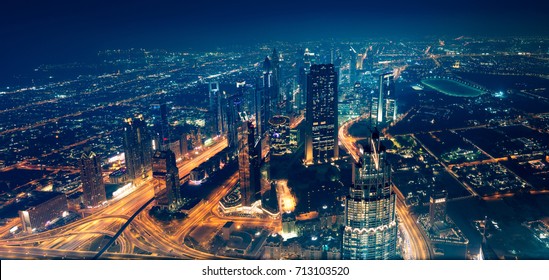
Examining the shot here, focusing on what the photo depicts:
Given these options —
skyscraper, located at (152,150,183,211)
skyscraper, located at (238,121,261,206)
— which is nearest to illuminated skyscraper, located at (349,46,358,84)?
skyscraper, located at (238,121,261,206)

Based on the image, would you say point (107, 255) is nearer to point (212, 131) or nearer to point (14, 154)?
point (14, 154)

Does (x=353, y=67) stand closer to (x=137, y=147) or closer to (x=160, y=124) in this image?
(x=160, y=124)

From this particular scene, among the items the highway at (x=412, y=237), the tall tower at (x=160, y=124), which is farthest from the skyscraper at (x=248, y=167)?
the tall tower at (x=160, y=124)

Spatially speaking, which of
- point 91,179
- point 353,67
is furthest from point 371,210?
point 353,67

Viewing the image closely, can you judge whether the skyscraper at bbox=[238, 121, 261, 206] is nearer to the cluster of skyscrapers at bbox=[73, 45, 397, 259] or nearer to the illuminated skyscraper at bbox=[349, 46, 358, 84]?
the cluster of skyscrapers at bbox=[73, 45, 397, 259]
